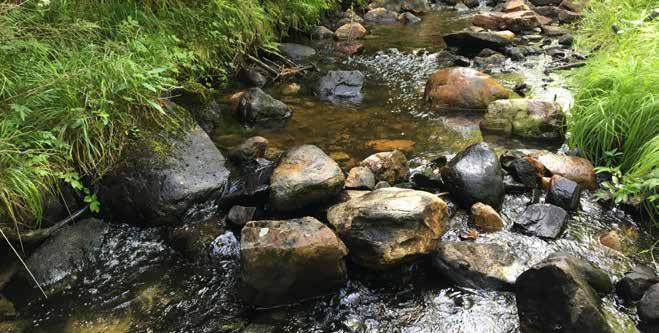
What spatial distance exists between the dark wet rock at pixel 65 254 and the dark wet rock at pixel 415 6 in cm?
964

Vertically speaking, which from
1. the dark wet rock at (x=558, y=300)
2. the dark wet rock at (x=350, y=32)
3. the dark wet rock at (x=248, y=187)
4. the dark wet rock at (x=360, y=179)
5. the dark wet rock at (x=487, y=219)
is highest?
the dark wet rock at (x=350, y=32)

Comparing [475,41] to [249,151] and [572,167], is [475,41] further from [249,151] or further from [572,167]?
[249,151]

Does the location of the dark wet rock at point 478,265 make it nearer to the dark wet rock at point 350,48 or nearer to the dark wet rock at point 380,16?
the dark wet rock at point 350,48

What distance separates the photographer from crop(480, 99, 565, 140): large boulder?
16.9ft

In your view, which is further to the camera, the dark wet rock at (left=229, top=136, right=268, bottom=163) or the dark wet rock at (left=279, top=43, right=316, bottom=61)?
the dark wet rock at (left=279, top=43, right=316, bottom=61)

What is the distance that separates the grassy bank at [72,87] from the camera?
3.21 metres

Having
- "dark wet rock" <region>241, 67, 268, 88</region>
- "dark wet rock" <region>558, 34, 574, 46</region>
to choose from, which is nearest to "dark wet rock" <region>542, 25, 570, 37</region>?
"dark wet rock" <region>558, 34, 574, 46</region>

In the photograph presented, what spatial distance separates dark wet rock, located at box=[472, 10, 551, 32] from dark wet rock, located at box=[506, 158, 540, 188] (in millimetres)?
6172

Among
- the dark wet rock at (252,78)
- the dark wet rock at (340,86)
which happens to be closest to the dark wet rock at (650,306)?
the dark wet rock at (340,86)

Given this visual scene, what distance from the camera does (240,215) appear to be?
3844 millimetres

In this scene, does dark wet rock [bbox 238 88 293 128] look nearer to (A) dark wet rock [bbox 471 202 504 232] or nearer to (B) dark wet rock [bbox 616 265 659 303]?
(A) dark wet rock [bbox 471 202 504 232]

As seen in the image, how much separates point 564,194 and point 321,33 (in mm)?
6566

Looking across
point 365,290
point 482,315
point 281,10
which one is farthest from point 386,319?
point 281,10

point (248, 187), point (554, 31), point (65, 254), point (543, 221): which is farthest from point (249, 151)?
point (554, 31)
